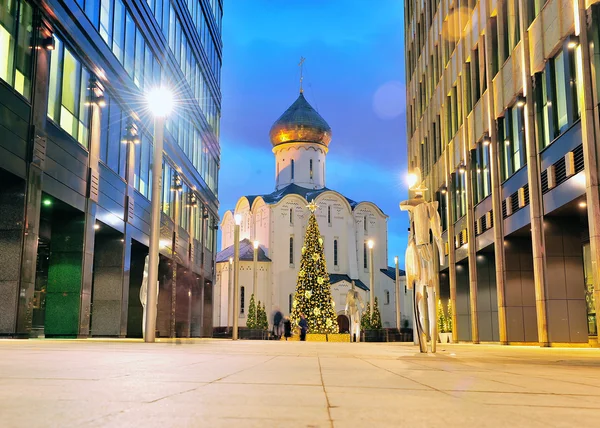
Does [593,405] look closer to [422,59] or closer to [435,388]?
[435,388]

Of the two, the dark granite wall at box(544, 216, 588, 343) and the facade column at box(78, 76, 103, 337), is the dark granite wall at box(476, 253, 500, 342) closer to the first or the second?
the dark granite wall at box(544, 216, 588, 343)

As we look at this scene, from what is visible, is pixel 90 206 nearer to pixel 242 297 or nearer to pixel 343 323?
pixel 242 297

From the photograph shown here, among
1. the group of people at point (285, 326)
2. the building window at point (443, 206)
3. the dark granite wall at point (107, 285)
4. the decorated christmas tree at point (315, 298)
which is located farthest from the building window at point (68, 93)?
the decorated christmas tree at point (315, 298)

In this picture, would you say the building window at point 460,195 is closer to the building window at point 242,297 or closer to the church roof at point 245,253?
the building window at point 242,297

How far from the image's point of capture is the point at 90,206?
25.0 meters

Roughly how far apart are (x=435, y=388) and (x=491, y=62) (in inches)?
1109

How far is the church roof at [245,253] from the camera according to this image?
73500mm

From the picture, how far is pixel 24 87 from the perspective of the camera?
19844 millimetres

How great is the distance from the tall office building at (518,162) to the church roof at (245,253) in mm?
32730

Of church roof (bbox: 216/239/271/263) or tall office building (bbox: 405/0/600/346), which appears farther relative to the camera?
church roof (bbox: 216/239/271/263)

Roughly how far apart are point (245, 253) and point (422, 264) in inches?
2513

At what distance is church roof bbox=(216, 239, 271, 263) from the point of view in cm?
7350

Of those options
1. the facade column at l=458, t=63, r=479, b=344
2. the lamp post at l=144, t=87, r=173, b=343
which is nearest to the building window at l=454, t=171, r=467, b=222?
the facade column at l=458, t=63, r=479, b=344

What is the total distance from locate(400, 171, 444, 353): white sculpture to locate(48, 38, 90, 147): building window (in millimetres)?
14379
